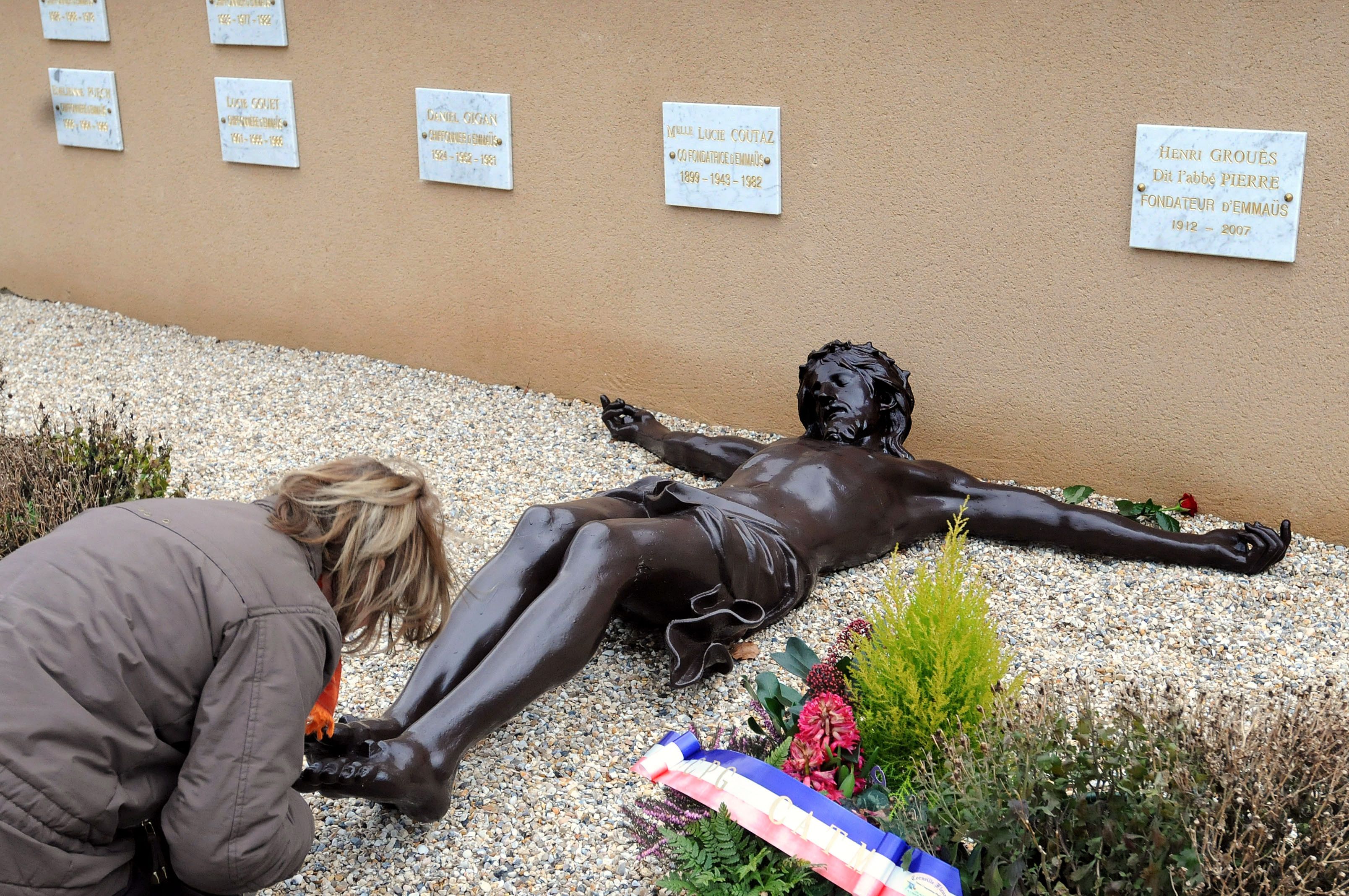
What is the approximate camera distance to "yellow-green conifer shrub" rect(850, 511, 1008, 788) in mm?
2820

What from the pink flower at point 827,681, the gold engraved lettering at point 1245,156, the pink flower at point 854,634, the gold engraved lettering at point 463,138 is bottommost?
the pink flower at point 827,681

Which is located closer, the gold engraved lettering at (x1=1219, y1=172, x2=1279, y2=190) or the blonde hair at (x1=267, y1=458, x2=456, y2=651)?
the blonde hair at (x1=267, y1=458, x2=456, y2=651)

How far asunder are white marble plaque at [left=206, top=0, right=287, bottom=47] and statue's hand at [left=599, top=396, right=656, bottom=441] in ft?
10.4

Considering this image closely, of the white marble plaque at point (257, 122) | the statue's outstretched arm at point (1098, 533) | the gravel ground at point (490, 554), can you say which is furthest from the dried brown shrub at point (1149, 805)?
the white marble plaque at point (257, 122)

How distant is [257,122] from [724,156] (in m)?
3.26

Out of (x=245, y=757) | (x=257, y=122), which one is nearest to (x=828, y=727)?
(x=245, y=757)

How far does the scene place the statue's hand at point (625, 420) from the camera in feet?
18.7

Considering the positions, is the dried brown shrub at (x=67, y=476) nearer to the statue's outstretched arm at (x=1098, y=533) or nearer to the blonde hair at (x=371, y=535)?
the blonde hair at (x=371, y=535)

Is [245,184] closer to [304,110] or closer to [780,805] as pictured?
[304,110]

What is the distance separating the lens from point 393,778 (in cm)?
272

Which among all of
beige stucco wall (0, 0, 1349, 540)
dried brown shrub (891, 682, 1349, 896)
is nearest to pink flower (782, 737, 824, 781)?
dried brown shrub (891, 682, 1349, 896)

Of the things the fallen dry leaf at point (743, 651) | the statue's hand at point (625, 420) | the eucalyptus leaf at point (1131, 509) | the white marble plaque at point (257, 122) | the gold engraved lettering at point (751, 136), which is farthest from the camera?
the white marble plaque at point (257, 122)

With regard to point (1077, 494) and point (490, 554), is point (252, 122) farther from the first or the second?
point (1077, 494)

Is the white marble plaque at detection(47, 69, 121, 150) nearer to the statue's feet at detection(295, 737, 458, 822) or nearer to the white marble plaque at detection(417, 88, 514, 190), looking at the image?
the white marble plaque at detection(417, 88, 514, 190)
